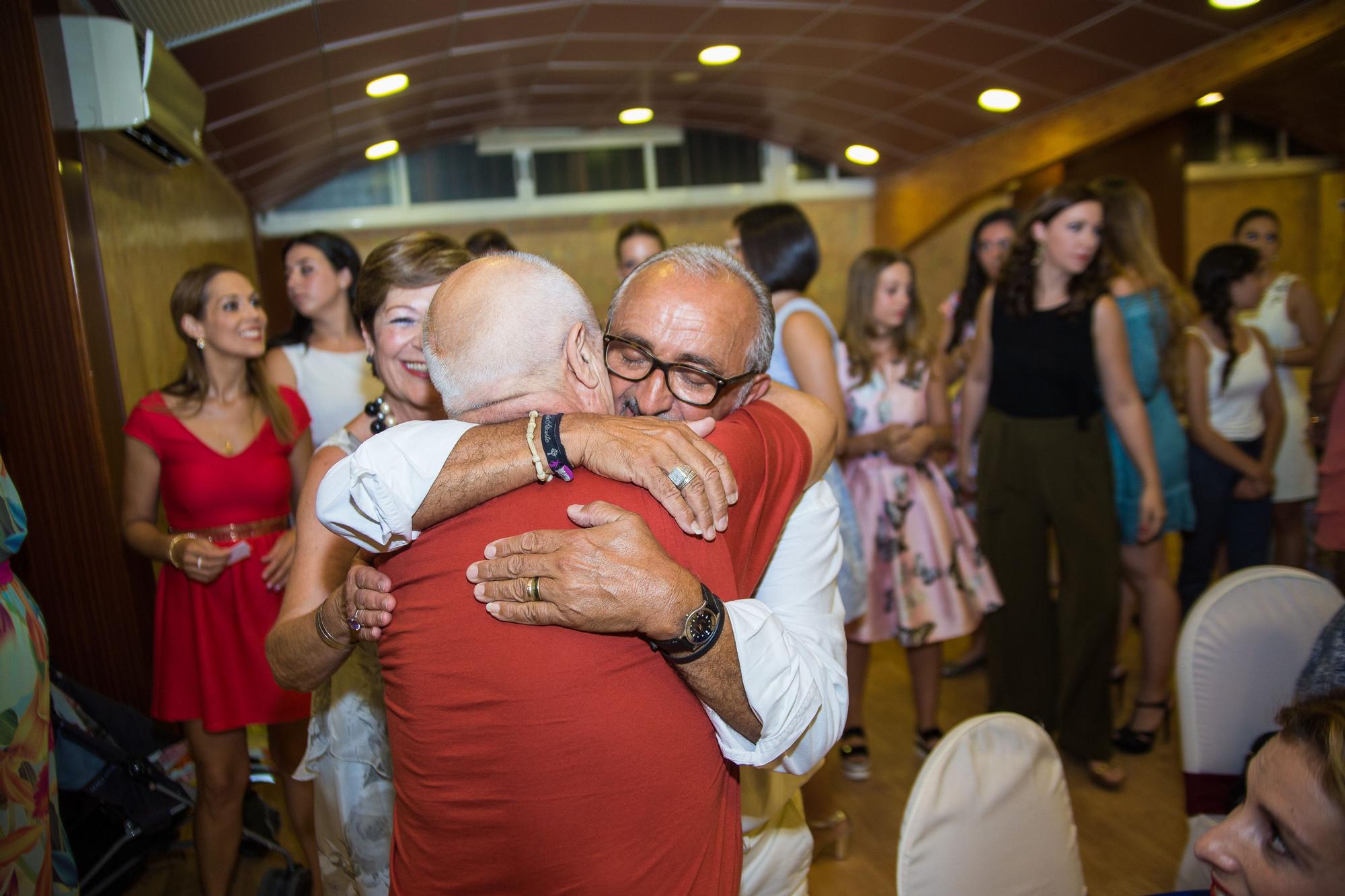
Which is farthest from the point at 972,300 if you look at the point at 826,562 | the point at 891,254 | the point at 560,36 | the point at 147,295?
the point at 147,295

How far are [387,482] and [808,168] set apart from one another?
314 inches

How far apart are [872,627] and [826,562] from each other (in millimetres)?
1852

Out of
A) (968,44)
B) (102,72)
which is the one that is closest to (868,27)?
(968,44)

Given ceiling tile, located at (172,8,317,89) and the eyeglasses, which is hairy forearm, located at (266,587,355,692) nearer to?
the eyeglasses

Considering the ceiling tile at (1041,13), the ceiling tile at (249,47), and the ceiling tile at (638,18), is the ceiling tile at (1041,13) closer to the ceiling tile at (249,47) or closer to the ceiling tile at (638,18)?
the ceiling tile at (638,18)

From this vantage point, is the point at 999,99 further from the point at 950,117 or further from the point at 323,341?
the point at 323,341

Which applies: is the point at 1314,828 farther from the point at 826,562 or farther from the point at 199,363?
the point at 199,363

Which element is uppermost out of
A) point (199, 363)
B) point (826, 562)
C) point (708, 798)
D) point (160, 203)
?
point (160, 203)

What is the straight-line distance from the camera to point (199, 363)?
263 centimetres

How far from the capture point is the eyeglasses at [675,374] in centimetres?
138

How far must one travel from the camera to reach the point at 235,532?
2.49 meters

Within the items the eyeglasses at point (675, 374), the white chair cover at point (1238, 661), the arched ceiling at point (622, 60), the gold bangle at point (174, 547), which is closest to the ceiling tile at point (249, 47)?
the arched ceiling at point (622, 60)

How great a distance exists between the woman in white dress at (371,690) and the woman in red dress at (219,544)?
0.67 m

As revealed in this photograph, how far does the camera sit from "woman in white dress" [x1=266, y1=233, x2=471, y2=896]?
5.52 feet
